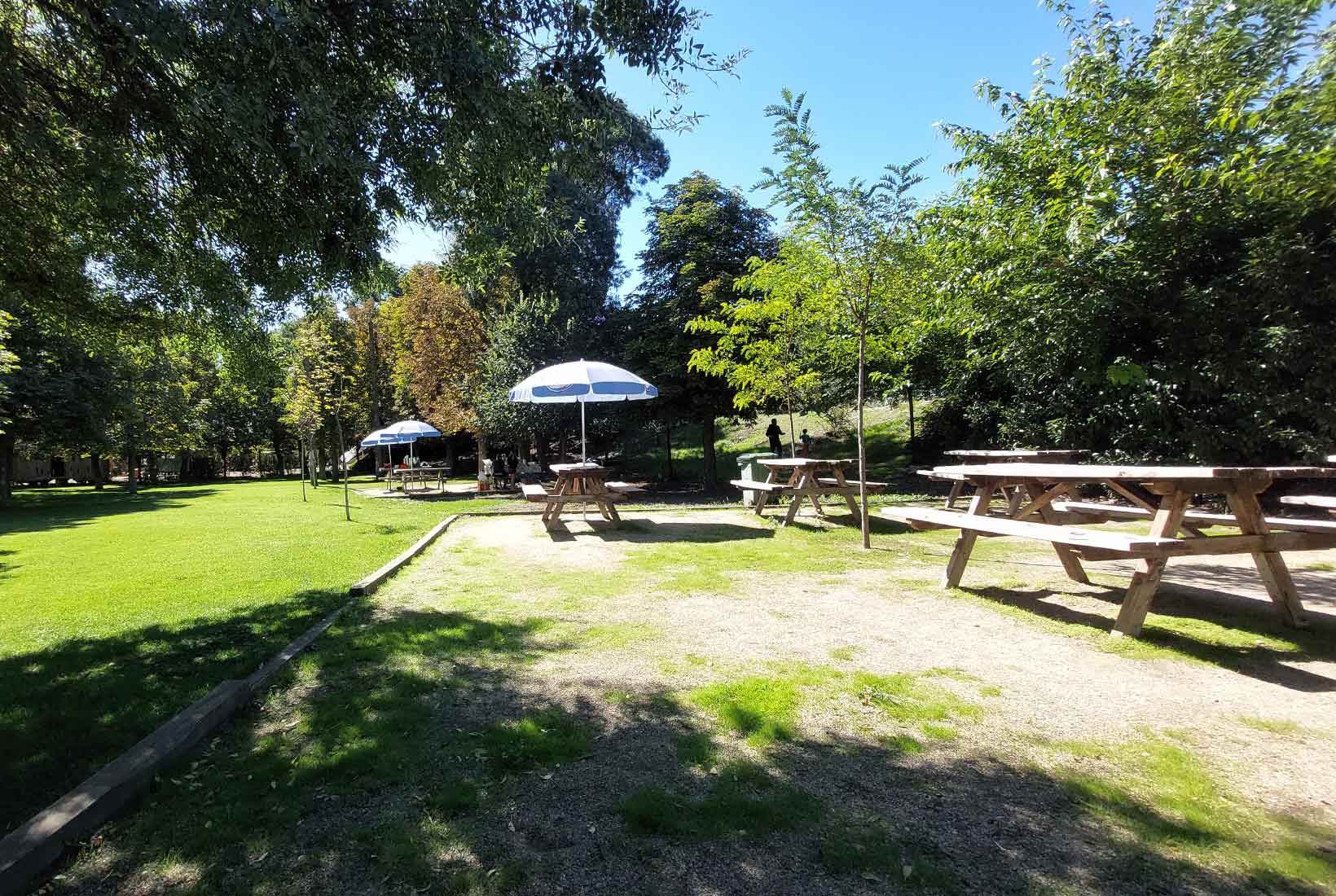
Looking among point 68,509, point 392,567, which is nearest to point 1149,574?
point 392,567

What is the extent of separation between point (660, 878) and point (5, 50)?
5034 mm

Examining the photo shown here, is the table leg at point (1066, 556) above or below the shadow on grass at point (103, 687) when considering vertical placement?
above

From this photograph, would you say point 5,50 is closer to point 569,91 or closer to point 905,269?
point 569,91

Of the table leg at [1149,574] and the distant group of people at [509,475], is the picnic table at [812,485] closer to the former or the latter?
the table leg at [1149,574]

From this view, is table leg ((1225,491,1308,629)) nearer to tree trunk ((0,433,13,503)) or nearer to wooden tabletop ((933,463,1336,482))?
wooden tabletop ((933,463,1336,482))

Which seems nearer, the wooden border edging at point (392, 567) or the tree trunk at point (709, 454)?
the wooden border edging at point (392, 567)

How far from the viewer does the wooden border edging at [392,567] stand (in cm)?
552

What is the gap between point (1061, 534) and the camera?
3.96 m

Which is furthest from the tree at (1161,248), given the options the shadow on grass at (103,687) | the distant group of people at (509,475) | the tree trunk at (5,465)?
the tree trunk at (5,465)

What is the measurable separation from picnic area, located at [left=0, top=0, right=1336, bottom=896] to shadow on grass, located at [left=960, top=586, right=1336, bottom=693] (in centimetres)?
5

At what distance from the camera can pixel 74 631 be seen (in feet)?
15.0

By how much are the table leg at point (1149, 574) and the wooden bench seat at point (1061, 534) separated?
13 centimetres

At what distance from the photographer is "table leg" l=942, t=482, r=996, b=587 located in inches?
198

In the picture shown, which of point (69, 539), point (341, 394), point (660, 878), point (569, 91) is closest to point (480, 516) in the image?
point (341, 394)
